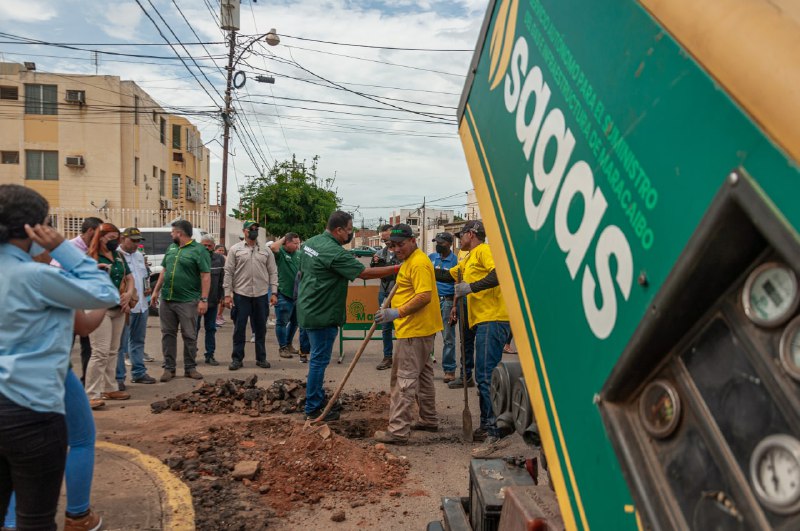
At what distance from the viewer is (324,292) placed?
19.4 feet

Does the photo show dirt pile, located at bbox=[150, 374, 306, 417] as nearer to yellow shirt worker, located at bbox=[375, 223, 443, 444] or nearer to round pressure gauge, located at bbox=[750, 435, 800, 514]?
yellow shirt worker, located at bbox=[375, 223, 443, 444]

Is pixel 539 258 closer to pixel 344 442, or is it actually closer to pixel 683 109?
pixel 683 109

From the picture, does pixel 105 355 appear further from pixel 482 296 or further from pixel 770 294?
pixel 770 294

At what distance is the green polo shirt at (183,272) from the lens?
7.63m

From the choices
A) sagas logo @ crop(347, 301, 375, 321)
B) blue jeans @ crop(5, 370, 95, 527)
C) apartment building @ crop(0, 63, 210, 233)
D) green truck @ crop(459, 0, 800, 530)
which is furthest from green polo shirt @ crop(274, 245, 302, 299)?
apartment building @ crop(0, 63, 210, 233)

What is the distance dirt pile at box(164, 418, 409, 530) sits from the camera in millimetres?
4012

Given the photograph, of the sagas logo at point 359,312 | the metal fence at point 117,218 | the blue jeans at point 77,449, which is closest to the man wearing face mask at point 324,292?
the blue jeans at point 77,449

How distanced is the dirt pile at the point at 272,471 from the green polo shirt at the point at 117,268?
6.98ft

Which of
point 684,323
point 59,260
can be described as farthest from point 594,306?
point 59,260

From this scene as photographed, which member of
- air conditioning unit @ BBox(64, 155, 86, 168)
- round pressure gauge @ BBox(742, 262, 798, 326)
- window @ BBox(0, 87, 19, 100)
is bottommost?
round pressure gauge @ BBox(742, 262, 798, 326)

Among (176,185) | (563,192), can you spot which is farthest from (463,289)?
(176,185)

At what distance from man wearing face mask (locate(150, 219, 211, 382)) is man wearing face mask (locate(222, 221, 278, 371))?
693mm

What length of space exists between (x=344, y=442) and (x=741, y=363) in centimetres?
447

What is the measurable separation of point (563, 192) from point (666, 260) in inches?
16.9
